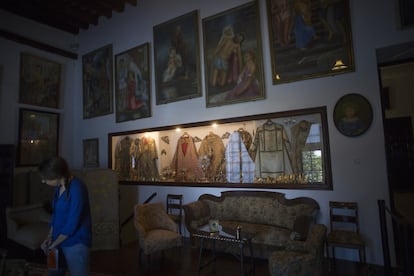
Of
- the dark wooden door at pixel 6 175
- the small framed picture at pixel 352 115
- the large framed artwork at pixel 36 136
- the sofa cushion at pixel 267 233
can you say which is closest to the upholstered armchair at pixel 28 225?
the dark wooden door at pixel 6 175

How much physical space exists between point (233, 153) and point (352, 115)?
247 centimetres

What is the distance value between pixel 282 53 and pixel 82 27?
659 centimetres

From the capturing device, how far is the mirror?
15.8 feet

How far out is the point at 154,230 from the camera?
193 inches

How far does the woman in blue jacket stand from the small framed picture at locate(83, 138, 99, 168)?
5712 millimetres

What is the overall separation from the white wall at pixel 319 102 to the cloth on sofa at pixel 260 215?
236 mm

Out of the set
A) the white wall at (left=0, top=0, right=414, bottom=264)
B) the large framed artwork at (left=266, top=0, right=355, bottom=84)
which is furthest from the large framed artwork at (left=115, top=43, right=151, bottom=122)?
the large framed artwork at (left=266, top=0, right=355, bottom=84)

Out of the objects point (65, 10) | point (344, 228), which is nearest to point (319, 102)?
point (344, 228)

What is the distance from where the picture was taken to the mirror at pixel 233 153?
15.8 ft

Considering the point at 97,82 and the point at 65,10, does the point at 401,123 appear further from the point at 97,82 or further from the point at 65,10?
the point at 65,10

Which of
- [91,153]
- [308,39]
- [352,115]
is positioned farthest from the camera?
[91,153]

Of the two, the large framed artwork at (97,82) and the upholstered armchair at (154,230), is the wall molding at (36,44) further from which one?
the upholstered armchair at (154,230)

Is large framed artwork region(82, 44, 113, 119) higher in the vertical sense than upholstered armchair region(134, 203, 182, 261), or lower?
higher

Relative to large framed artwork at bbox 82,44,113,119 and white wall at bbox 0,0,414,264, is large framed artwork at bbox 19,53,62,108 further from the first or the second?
large framed artwork at bbox 82,44,113,119
